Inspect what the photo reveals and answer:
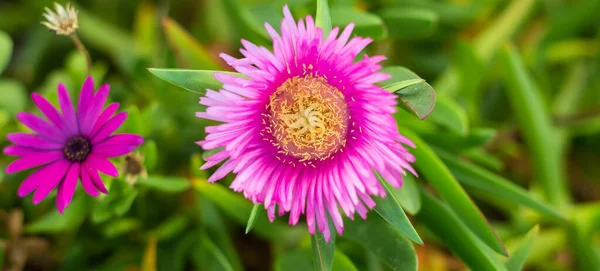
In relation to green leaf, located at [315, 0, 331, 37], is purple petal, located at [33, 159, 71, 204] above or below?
below

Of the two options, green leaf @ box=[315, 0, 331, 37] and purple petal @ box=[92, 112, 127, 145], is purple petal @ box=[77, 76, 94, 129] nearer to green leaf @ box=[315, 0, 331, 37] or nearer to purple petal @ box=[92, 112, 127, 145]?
purple petal @ box=[92, 112, 127, 145]

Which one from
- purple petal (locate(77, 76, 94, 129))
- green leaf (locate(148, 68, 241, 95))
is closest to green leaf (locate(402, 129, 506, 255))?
green leaf (locate(148, 68, 241, 95))

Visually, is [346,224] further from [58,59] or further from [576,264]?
[58,59]

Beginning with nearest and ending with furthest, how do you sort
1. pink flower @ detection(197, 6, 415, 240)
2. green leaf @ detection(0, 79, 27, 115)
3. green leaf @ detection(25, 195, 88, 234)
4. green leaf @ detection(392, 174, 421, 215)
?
pink flower @ detection(197, 6, 415, 240) < green leaf @ detection(392, 174, 421, 215) < green leaf @ detection(25, 195, 88, 234) < green leaf @ detection(0, 79, 27, 115)

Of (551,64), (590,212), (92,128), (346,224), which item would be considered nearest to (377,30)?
(346,224)

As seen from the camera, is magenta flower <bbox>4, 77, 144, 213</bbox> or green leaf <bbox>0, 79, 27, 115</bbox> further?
green leaf <bbox>0, 79, 27, 115</bbox>

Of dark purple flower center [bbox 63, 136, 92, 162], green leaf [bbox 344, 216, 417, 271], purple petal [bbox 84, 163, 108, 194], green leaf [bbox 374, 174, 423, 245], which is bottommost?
purple petal [bbox 84, 163, 108, 194]

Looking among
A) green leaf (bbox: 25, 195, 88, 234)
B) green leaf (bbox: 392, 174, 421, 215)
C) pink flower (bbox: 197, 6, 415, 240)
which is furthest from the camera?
green leaf (bbox: 25, 195, 88, 234)

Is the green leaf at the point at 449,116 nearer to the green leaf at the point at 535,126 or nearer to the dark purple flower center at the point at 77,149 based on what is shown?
the green leaf at the point at 535,126
